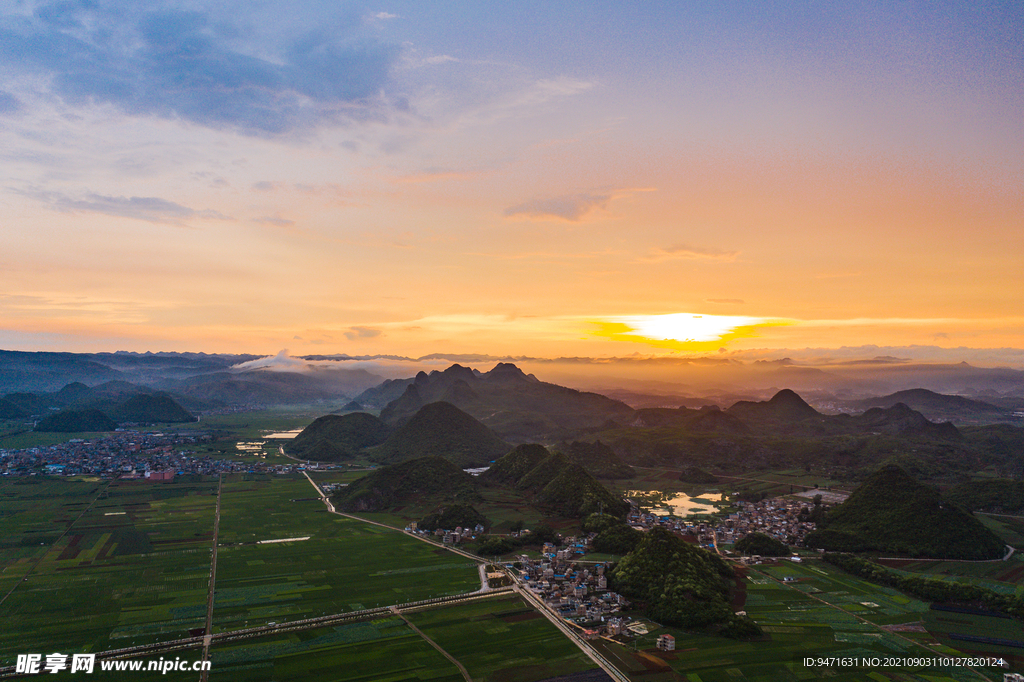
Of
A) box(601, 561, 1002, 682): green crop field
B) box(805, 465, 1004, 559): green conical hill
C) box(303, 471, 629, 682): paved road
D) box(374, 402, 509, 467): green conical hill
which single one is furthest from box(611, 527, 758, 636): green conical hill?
box(374, 402, 509, 467): green conical hill

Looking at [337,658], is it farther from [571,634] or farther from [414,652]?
[571,634]

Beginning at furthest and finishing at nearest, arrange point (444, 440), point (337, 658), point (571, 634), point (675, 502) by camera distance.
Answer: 1. point (444, 440)
2. point (675, 502)
3. point (571, 634)
4. point (337, 658)

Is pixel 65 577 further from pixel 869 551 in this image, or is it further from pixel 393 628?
pixel 869 551

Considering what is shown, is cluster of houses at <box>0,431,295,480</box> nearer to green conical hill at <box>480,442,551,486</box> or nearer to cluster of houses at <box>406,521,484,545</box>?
green conical hill at <box>480,442,551,486</box>

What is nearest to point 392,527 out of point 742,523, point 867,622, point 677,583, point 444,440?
point 677,583

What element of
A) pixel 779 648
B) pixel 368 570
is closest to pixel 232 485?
pixel 368 570

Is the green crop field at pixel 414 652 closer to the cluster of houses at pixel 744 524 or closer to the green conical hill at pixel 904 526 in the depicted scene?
the cluster of houses at pixel 744 524
